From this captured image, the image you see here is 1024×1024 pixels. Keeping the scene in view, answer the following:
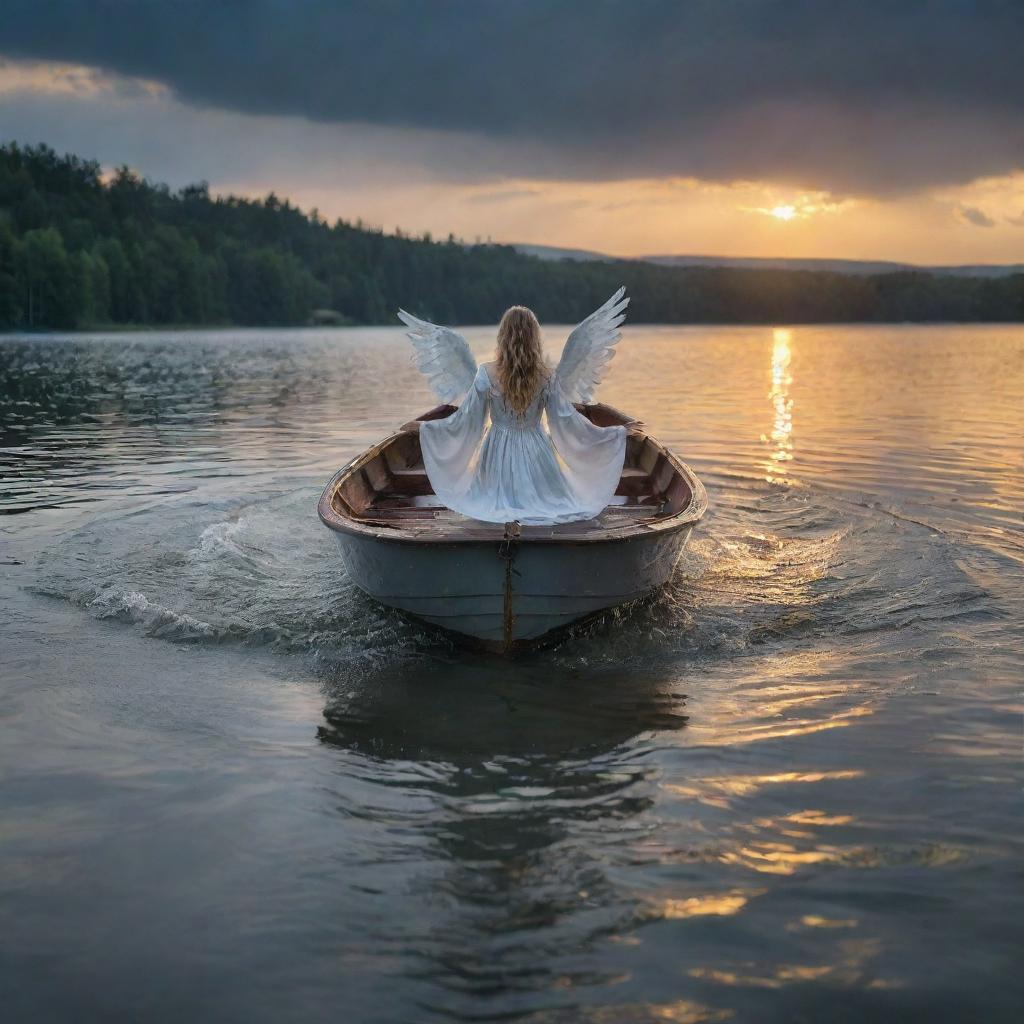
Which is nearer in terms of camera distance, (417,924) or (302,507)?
(417,924)

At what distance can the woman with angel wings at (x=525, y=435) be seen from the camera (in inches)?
295

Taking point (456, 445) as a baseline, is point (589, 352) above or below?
above

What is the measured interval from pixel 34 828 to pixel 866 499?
959 cm

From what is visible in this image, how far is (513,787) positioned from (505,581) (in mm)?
1734

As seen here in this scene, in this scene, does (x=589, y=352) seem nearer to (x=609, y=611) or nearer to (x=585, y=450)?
(x=585, y=450)

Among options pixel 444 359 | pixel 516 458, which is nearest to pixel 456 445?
pixel 516 458

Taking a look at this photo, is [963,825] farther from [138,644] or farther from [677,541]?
[138,644]

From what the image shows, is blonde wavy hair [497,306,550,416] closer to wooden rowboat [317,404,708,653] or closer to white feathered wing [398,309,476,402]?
white feathered wing [398,309,476,402]

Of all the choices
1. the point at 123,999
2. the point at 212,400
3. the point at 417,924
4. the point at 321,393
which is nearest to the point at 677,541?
the point at 417,924

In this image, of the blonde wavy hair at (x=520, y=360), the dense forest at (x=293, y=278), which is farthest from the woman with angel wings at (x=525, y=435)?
the dense forest at (x=293, y=278)

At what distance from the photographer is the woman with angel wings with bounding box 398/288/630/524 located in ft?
24.6

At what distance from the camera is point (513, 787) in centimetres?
481

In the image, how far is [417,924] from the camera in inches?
146

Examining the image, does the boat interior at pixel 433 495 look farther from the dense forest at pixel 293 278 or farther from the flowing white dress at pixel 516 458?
the dense forest at pixel 293 278
